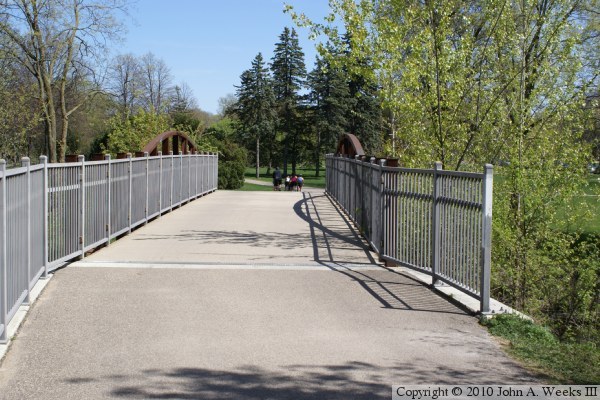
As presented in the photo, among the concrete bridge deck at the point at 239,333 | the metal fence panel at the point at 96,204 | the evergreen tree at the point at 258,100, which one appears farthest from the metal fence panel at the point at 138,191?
the evergreen tree at the point at 258,100

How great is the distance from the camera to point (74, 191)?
1022cm

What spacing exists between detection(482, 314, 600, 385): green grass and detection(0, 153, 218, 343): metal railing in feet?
14.7

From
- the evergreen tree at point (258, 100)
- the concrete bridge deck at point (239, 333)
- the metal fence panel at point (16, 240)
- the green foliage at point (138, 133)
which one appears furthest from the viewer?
the evergreen tree at point (258, 100)

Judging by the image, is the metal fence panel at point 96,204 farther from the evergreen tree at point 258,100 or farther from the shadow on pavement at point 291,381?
the evergreen tree at point 258,100

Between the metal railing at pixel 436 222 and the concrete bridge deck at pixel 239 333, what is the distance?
1.18 ft

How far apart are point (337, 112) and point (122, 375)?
71.0 meters

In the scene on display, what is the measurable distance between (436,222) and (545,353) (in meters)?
2.89

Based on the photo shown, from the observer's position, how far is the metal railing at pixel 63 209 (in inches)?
252

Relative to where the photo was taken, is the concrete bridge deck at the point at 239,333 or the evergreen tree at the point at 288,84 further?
the evergreen tree at the point at 288,84

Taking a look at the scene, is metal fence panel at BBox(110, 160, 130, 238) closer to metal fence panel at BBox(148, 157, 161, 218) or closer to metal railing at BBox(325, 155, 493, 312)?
metal fence panel at BBox(148, 157, 161, 218)

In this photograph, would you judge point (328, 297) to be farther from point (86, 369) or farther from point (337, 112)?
point (337, 112)

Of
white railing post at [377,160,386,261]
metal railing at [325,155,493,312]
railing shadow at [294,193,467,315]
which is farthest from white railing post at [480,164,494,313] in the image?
white railing post at [377,160,386,261]

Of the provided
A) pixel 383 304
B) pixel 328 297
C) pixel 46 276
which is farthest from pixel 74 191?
pixel 383 304

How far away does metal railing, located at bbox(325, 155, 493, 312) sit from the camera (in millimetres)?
7570
